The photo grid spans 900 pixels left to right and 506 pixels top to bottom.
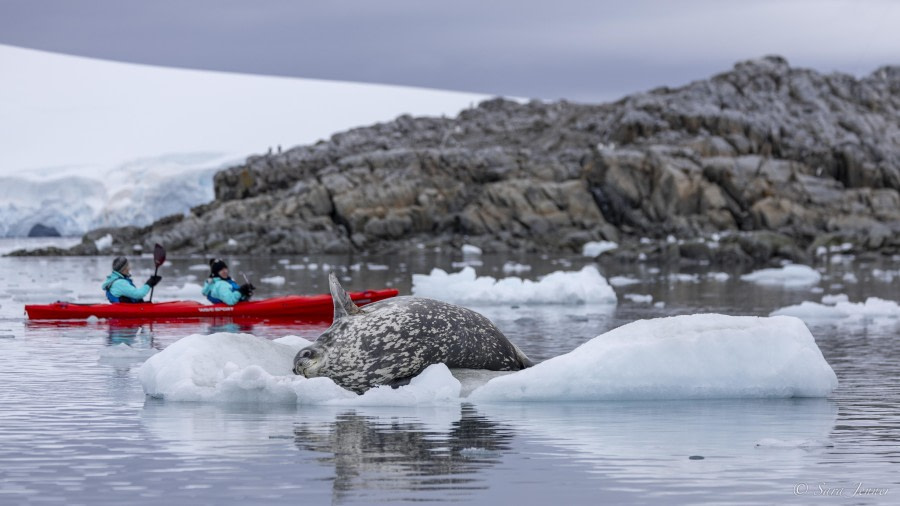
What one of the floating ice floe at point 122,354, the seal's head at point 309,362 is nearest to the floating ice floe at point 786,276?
the floating ice floe at point 122,354

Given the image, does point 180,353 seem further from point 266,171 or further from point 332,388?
point 266,171

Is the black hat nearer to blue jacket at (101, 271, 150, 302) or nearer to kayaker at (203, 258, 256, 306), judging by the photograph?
kayaker at (203, 258, 256, 306)

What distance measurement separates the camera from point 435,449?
24.5 ft

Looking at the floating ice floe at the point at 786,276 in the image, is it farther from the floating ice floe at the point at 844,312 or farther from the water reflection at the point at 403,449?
the water reflection at the point at 403,449

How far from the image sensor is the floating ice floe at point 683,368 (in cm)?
964

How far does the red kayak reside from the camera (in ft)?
60.5

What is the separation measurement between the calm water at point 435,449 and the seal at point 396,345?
0.74m

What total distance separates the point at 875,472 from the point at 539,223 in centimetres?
6096

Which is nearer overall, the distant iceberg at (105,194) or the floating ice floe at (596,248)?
the floating ice floe at (596,248)

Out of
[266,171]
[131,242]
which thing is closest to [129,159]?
[266,171]

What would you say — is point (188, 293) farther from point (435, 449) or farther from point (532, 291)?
point (435, 449)

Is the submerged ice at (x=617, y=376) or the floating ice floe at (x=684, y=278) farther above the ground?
the floating ice floe at (x=684, y=278)

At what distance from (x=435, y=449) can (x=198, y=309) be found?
12.3 m

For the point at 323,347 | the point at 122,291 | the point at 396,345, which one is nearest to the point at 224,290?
the point at 122,291
